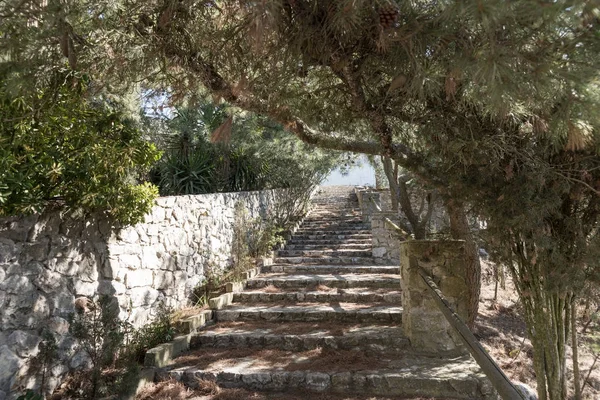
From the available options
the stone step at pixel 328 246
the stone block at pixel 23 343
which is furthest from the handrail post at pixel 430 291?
the stone step at pixel 328 246

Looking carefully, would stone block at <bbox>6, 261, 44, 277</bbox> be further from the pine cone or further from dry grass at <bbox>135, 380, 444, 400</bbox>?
the pine cone

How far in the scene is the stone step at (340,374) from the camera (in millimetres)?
3709

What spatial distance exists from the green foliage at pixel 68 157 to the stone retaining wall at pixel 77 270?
252 millimetres

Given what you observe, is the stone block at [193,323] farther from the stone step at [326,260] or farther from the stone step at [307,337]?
the stone step at [326,260]

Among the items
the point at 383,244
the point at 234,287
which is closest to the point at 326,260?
the point at 383,244

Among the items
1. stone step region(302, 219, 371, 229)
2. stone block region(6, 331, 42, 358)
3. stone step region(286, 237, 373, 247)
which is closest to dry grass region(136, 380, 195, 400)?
stone block region(6, 331, 42, 358)

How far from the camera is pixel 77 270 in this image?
388 centimetres

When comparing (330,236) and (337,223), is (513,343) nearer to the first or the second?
(330,236)

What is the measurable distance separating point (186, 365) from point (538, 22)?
418 centimetres

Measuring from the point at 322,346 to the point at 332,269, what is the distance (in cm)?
327

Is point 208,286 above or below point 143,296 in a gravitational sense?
below

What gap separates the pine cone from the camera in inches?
77.3

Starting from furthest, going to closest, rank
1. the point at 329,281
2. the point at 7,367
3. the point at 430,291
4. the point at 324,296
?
the point at 329,281
the point at 324,296
the point at 430,291
the point at 7,367

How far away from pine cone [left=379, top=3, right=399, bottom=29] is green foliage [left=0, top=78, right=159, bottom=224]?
2104 mm
